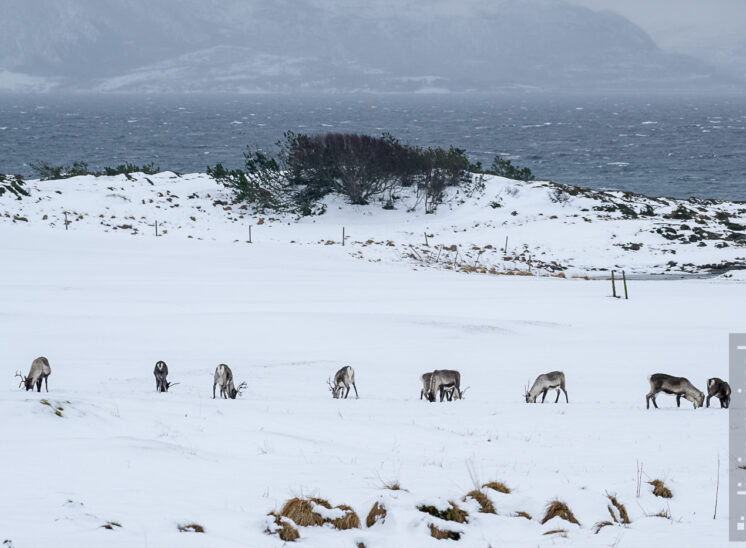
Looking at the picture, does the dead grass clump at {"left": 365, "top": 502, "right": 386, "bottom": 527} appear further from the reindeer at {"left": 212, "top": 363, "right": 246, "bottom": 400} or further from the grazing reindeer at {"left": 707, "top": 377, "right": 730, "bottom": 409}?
the grazing reindeer at {"left": 707, "top": 377, "right": 730, "bottom": 409}

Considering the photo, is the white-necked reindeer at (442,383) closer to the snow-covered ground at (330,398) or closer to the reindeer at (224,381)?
the snow-covered ground at (330,398)

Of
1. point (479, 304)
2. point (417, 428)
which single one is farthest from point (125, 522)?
point (479, 304)

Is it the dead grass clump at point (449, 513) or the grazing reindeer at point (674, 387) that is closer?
the dead grass clump at point (449, 513)

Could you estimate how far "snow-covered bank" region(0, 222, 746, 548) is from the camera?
795 centimetres

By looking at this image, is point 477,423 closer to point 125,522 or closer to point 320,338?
point 125,522

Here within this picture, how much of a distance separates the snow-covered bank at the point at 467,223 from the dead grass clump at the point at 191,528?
94.8 feet

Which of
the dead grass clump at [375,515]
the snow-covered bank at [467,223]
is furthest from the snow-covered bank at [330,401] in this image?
the snow-covered bank at [467,223]

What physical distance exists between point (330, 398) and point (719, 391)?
7058 millimetres

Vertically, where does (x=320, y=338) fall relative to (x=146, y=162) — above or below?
below

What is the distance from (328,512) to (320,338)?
42.1 feet

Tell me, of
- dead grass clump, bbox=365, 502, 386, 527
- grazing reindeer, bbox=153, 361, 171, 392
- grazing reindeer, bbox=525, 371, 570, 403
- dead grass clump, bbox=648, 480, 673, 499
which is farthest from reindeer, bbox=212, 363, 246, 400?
dead grass clump, bbox=648, 480, 673, 499

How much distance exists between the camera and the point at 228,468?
9109 mm

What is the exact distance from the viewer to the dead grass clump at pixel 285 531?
24.5 ft

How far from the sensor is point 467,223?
4594 centimetres
